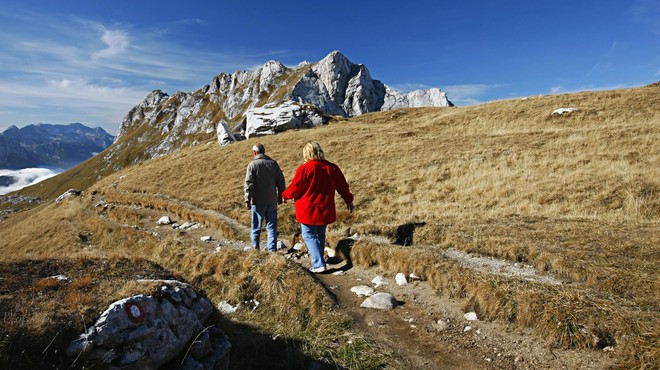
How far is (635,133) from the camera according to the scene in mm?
23578

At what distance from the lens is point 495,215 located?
14055 millimetres

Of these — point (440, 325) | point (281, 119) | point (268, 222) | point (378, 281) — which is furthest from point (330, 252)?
point (281, 119)

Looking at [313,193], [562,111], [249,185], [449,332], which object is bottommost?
[449,332]

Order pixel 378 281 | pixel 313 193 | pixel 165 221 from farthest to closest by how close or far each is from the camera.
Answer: pixel 165 221 < pixel 313 193 < pixel 378 281

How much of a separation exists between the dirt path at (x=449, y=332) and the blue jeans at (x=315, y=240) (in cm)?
80

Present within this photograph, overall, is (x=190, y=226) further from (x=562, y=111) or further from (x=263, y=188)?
(x=562, y=111)

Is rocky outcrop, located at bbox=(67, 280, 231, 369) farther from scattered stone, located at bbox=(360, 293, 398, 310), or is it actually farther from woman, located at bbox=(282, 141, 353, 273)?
woman, located at bbox=(282, 141, 353, 273)

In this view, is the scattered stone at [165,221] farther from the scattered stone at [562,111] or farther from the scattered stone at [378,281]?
the scattered stone at [562,111]

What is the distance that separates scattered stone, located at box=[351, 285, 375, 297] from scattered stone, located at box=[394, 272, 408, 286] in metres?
0.90

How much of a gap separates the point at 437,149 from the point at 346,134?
14.4 metres

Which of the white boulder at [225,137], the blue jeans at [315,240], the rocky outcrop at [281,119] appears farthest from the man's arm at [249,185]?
the rocky outcrop at [281,119]

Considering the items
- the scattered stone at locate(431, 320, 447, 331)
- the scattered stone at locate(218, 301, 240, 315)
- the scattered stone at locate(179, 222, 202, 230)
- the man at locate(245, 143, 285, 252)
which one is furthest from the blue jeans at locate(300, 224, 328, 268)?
the scattered stone at locate(179, 222, 202, 230)

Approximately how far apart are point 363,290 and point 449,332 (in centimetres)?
246

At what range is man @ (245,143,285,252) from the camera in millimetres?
11719
